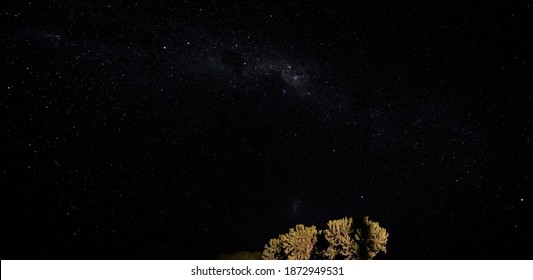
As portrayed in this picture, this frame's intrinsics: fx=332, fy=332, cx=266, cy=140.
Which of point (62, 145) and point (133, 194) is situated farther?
point (133, 194)

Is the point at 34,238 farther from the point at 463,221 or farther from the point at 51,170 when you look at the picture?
the point at 463,221

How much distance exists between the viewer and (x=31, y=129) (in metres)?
20.4

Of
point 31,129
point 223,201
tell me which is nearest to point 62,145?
point 31,129

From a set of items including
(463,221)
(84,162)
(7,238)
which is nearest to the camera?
(7,238)

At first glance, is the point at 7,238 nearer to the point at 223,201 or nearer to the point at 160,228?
the point at 160,228

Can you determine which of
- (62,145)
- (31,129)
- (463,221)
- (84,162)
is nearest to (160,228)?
(84,162)

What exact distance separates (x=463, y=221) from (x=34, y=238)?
30.6 meters

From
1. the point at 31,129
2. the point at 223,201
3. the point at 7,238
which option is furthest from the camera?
the point at 223,201
